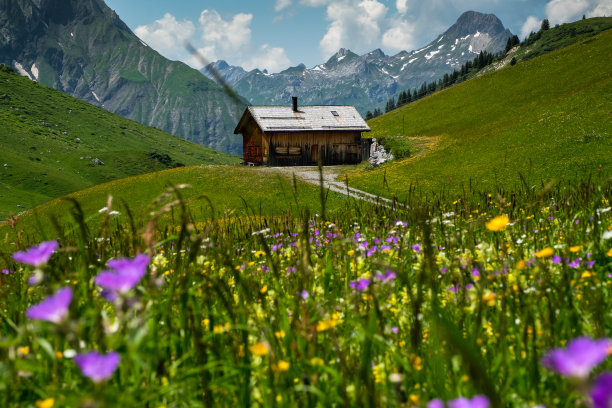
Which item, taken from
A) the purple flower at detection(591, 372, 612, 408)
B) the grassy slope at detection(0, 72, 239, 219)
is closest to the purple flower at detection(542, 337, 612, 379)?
the purple flower at detection(591, 372, 612, 408)

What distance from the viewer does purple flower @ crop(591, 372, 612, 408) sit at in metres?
0.55

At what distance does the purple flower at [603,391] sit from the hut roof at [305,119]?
58726 millimetres

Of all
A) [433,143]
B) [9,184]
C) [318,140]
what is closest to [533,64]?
[433,143]

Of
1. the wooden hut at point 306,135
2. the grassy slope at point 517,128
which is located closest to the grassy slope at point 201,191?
the grassy slope at point 517,128

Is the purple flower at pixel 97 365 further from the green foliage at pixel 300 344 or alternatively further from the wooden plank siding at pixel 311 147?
the wooden plank siding at pixel 311 147

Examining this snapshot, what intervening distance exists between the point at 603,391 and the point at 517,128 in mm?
44075

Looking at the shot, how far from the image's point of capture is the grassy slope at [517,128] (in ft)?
92.1

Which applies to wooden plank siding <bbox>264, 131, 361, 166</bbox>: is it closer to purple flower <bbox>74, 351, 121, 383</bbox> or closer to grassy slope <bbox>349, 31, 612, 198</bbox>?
grassy slope <bbox>349, 31, 612, 198</bbox>

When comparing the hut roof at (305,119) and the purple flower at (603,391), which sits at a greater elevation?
the hut roof at (305,119)

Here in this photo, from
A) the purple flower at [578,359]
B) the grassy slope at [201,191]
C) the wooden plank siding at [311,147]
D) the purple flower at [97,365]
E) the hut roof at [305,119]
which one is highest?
the hut roof at [305,119]

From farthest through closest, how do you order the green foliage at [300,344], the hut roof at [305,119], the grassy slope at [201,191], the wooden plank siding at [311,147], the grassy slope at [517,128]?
the wooden plank siding at [311,147]
the hut roof at [305,119]
the grassy slope at [201,191]
the grassy slope at [517,128]
the green foliage at [300,344]

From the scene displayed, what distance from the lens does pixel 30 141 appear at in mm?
153250

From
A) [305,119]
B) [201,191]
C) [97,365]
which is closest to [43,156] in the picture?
[305,119]

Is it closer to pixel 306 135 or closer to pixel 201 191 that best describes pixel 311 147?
pixel 306 135
